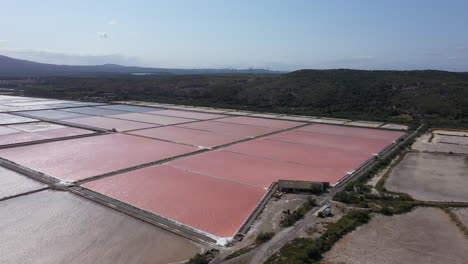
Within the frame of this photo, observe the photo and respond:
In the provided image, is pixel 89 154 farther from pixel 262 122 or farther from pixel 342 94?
pixel 342 94

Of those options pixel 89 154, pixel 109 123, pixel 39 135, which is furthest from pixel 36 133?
pixel 89 154

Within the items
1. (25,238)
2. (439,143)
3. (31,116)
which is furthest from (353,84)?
(25,238)

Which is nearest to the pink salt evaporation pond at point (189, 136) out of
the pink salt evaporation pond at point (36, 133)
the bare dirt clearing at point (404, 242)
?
the pink salt evaporation pond at point (36, 133)

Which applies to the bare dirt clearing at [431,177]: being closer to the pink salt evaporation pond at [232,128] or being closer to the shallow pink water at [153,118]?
the pink salt evaporation pond at [232,128]

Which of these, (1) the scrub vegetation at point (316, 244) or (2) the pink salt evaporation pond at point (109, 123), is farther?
(2) the pink salt evaporation pond at point (109, 123)

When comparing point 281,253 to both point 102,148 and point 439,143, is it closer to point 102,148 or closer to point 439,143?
point 102,148
